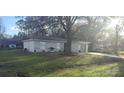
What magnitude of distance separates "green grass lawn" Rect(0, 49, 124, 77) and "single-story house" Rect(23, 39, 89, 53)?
0.09 metres

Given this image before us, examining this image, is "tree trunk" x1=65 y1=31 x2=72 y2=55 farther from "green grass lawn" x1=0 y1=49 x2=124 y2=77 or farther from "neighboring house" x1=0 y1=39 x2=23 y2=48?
"neighboring house" x1=0 y1=39 x2=23 y2=48

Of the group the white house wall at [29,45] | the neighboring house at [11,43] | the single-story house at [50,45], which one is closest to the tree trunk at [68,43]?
the single-story house at [50,45]

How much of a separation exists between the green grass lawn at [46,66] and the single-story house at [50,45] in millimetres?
91

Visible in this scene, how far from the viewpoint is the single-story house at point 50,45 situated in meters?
4.13

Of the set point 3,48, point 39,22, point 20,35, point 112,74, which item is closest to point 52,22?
point 39,22

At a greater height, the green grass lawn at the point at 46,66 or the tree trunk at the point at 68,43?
the tree trunk at the point at 68,43

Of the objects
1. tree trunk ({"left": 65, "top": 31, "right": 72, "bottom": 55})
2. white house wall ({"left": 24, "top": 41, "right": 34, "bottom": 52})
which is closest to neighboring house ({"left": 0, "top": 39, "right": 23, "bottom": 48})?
white house wall ({"left": 24, "top": 41, "right": 34, "bottom": 52})

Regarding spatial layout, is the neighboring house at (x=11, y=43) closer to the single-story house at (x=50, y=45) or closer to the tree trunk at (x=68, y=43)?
the single-story house at (x=50, y=45)

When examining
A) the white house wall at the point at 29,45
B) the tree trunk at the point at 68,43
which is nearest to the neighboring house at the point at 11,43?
the white house wall at the point at 29,45

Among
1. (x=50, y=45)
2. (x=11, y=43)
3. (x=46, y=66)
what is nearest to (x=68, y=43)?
(x=50, y=45)

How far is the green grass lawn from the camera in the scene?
4102 mm
